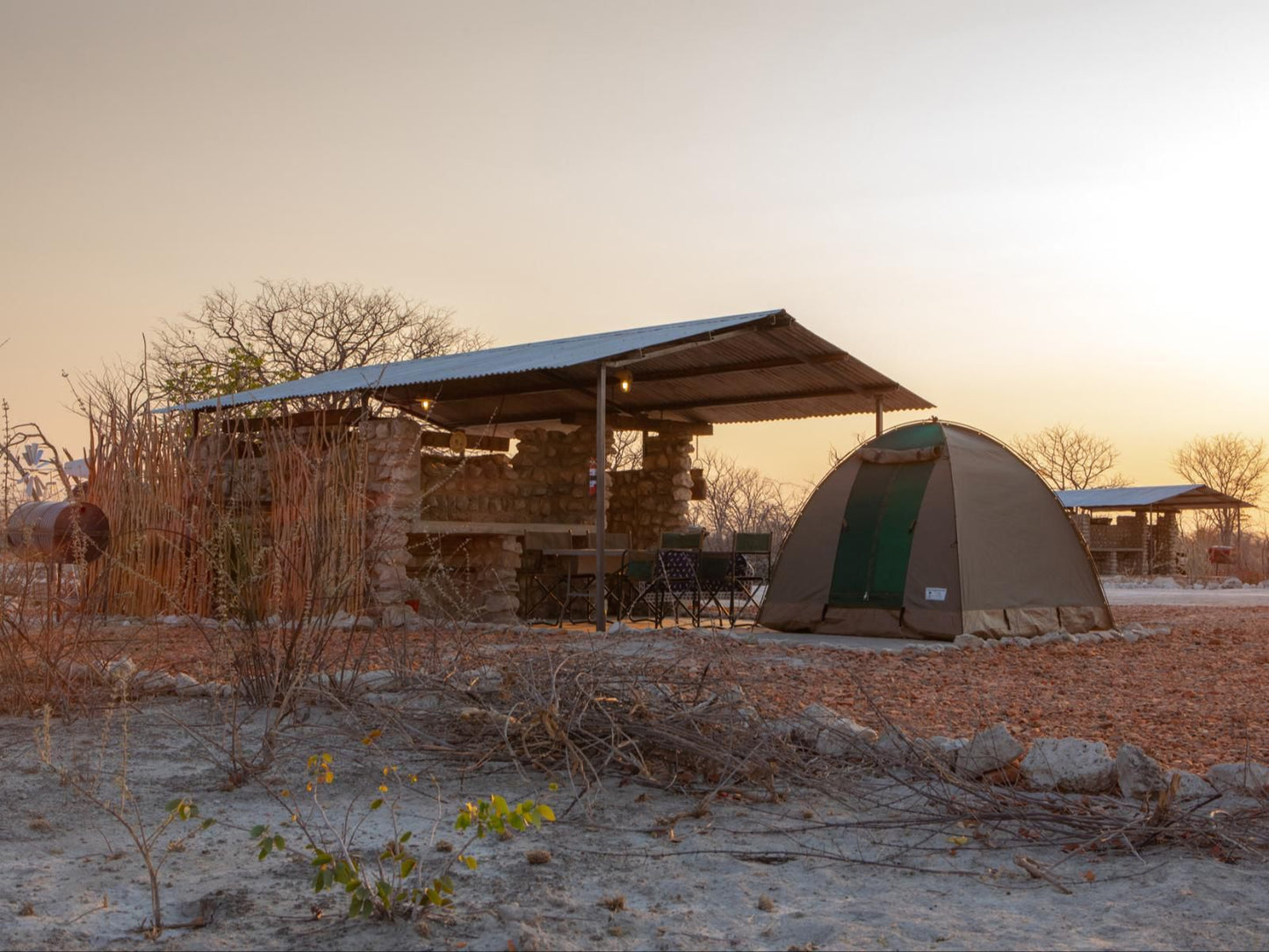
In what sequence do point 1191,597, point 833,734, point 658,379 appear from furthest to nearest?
point 1191,597 → point 658,379 → point 833,734

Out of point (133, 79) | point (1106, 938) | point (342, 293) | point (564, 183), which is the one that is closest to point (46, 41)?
point (133, 79)

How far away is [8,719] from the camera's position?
5.20 meters

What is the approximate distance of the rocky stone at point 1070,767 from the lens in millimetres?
3809

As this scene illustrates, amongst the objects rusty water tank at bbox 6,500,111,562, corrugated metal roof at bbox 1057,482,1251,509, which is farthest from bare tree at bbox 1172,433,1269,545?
rusty water tank at bbox 6,500,111,562

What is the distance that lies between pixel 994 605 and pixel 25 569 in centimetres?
721

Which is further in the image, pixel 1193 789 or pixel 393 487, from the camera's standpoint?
pixel 393 487

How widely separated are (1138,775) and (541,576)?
956 centimetres

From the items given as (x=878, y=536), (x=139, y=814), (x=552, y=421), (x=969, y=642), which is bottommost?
(x=139, y=814)

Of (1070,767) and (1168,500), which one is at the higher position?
(1168,500)

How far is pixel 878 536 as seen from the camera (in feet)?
32.1

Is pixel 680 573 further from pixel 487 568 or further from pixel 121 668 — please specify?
pixel 121 668

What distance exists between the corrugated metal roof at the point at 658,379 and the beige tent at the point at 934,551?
158cm

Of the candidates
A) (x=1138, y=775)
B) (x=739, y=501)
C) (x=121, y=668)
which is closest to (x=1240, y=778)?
(x=1138, y=775)

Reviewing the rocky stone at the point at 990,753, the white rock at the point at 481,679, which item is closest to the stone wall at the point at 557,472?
the white rock at the point at 481,679
